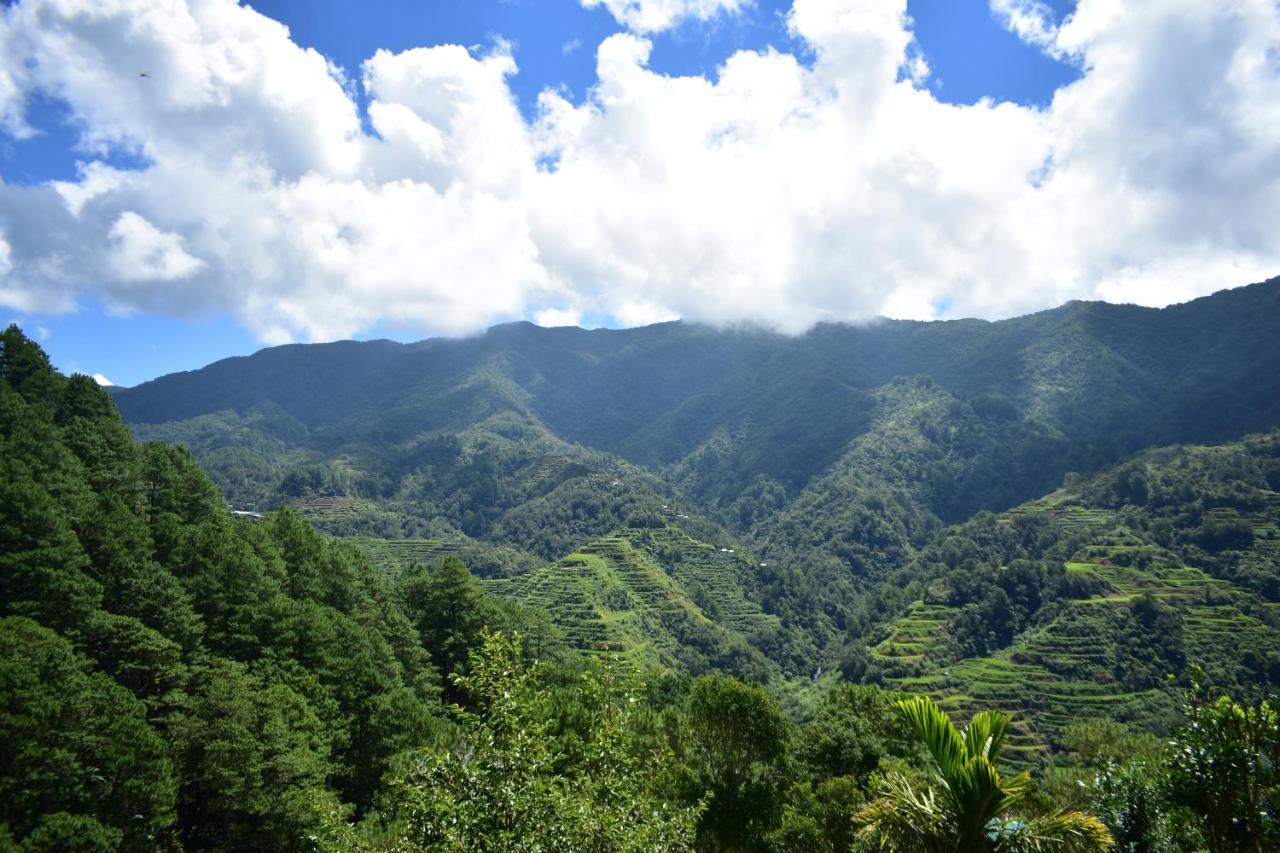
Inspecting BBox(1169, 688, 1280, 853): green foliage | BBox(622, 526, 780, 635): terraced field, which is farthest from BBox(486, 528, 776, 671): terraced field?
BBox(1169, 688, 1280, 853): green foliage

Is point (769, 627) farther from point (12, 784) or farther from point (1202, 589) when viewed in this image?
point (12, 784)

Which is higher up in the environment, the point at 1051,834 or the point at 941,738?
the point at 941,738

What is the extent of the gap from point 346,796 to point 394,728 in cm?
390

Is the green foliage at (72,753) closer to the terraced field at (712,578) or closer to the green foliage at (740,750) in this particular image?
the green foliage at (740,750)

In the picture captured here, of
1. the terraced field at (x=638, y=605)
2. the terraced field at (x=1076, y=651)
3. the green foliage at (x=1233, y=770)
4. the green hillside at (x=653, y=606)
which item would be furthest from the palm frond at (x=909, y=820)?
the terraced field at (x=638, y=605)

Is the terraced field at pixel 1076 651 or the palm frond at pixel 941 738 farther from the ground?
the palm frond at pixel 941 738

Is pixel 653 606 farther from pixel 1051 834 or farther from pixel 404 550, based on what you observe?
pixel 1051 834

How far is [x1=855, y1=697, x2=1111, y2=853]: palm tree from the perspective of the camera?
6770 mm

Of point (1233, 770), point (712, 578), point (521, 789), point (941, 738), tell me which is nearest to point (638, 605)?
point (712, 578)

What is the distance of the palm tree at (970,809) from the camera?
6.77m

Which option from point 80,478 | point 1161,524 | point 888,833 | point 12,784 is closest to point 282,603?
point 80,478

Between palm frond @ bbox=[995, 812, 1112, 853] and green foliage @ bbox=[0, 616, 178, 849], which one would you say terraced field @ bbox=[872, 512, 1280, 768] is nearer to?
green foliage @ bbox=[0, 616, 178, 849]

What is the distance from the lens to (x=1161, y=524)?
15300 cm

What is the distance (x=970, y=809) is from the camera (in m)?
6.82
